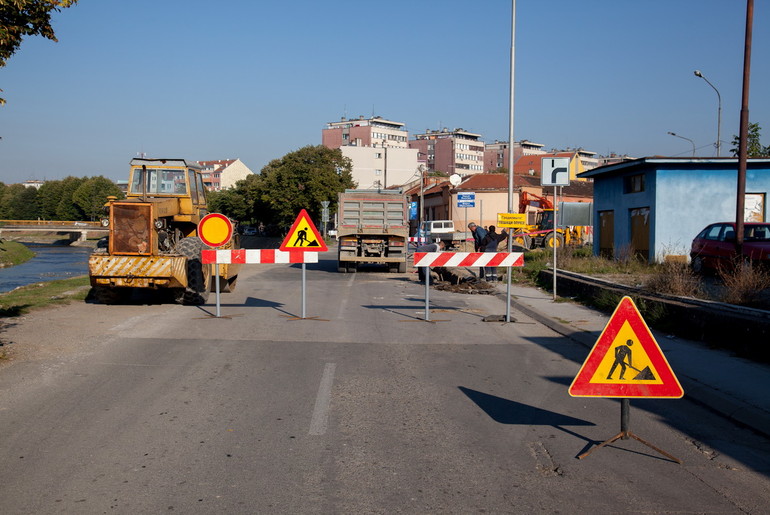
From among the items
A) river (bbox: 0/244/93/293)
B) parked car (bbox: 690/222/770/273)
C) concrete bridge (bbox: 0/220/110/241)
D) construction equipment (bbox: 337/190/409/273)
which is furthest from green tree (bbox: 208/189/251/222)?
parked car (bbox: 690/222/770/273)

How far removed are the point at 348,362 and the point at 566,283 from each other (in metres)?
10.1

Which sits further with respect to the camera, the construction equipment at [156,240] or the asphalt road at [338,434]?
the construction equipment at [156,240]

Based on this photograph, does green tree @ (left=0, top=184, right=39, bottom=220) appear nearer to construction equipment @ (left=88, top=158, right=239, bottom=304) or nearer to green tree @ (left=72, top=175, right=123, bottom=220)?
green tree @ (left=72, top=175, right=123, bottom=220)

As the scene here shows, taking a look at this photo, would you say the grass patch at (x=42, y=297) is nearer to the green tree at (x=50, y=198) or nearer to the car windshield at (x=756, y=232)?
the car windshield at (x=756, y=232)

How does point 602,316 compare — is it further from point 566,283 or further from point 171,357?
point 171,357

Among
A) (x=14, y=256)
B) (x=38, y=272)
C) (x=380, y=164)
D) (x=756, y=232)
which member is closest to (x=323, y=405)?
(x=756, y=232)

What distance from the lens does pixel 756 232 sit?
17047 mm

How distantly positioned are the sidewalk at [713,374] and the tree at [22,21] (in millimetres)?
8258

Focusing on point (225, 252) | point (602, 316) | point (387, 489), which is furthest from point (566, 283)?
point (387, 489)

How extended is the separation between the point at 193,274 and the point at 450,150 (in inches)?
5084

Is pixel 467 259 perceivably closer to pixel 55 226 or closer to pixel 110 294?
pixel 110 294

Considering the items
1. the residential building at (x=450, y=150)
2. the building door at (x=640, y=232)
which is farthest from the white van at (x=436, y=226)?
the residential building at (x=450, y=150)

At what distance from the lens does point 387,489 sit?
4398 millimetres

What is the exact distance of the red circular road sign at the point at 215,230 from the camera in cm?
1309
